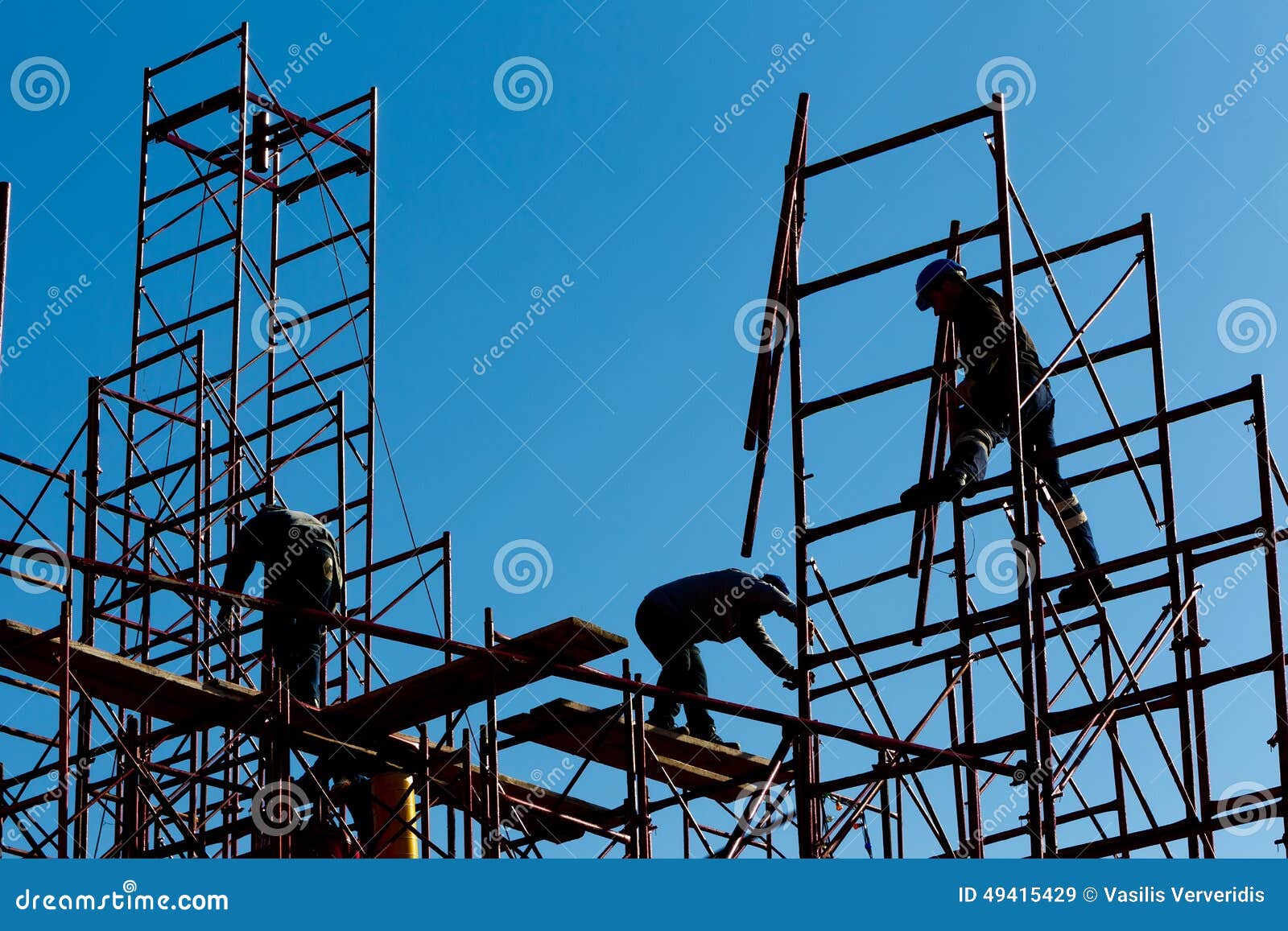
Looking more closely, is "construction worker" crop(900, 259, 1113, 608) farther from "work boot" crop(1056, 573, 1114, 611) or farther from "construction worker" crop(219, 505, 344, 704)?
"construction worker" crop(219, 505, 344, 704)

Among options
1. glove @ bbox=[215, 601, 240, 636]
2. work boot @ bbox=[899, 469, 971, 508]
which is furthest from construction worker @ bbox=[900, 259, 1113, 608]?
glove @ bbox=[215, 601, 240, 636]

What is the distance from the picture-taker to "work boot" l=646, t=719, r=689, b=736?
57.0 ft

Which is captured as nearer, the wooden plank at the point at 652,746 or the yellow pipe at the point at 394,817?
the wooden plank at the point at 652,746

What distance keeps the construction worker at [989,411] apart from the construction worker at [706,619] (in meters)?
2.73

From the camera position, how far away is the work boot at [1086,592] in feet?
52.3

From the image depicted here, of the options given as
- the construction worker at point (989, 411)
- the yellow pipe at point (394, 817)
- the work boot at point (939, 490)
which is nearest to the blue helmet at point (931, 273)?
the construction worker at point (989, 411)

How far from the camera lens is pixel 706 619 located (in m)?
18.4

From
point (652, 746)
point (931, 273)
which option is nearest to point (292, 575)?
point (652, 746)

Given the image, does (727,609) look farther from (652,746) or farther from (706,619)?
(652,746)

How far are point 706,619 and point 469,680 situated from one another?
269 cm

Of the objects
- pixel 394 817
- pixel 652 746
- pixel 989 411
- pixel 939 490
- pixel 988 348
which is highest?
pixel 988 348

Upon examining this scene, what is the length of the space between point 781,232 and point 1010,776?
3897 millimetres

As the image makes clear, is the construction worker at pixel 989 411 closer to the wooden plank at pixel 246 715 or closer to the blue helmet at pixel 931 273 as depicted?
the blue helmet at pixel 931 273

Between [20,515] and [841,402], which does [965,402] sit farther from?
[20,515]
